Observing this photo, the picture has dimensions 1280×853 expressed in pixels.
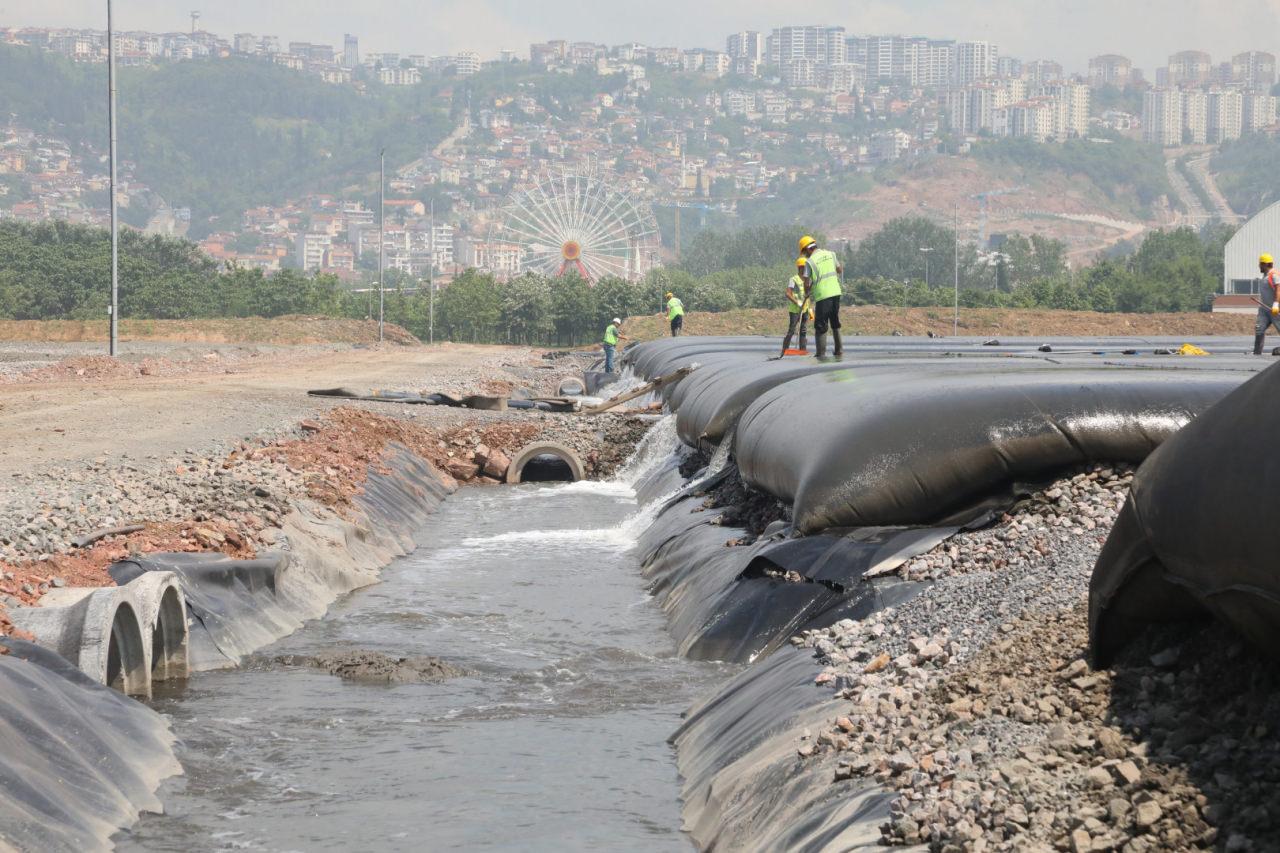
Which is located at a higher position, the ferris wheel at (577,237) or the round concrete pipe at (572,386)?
the ferris wheel at (577,237)

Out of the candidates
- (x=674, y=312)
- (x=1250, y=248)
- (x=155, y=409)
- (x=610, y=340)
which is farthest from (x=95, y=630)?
(x=1250, y=248)

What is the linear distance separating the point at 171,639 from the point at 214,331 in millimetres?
60549

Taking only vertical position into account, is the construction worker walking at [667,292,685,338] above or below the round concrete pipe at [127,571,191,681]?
above

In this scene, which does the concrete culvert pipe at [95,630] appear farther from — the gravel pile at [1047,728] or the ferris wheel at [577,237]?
the ferris wheel at [577,237]

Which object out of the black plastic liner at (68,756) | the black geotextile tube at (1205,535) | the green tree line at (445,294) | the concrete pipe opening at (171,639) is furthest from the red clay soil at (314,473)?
the green tree line at (445,294)

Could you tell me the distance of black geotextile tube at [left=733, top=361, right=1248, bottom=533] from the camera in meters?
9.84

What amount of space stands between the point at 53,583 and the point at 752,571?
4621mm

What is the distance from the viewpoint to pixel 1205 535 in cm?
546

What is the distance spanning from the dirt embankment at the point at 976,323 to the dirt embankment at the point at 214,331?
1288 centimetres

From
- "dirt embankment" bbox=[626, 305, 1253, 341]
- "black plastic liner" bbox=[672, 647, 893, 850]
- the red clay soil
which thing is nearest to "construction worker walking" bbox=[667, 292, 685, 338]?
the red clay soil

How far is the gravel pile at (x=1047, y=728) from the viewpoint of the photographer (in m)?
4.92

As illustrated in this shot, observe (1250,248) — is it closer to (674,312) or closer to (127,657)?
(674,312)

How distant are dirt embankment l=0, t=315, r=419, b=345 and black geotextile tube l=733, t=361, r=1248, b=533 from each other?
56.5 meters

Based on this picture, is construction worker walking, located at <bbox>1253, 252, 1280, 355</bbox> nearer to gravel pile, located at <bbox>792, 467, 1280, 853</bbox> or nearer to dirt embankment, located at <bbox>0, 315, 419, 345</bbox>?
gravel pile, located at <bbox>792, 467, 1280, 853</bbox>
